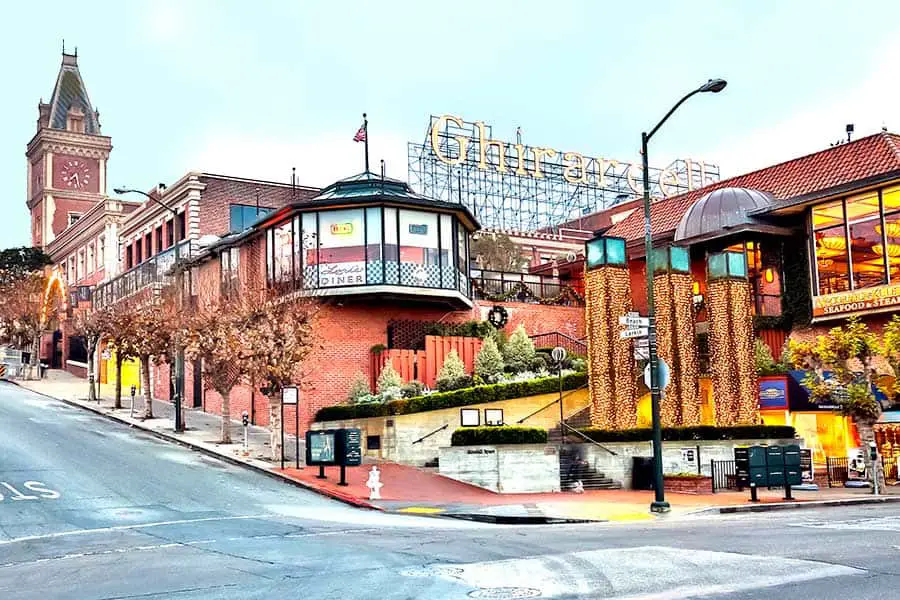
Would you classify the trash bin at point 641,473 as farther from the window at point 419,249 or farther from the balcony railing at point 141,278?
the balcony railing at point 141,278

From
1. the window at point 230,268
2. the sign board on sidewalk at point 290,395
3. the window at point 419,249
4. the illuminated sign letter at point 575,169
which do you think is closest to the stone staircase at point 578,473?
the sign board on sidewalk at point 290,395

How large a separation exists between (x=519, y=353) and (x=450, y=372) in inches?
137

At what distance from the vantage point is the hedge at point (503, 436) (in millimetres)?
26641

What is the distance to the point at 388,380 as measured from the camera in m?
34.6

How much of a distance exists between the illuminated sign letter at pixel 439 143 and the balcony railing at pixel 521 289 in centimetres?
1879

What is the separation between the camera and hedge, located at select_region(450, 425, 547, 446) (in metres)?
26.6

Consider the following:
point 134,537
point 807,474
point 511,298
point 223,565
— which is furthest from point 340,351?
point 223,565

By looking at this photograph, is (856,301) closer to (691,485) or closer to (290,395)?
(691,485)

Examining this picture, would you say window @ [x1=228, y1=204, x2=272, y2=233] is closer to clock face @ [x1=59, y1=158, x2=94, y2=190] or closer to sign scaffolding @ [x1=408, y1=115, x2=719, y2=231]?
sign scaffolding @ [x1=408, y1=115, x2=719, y2=231]

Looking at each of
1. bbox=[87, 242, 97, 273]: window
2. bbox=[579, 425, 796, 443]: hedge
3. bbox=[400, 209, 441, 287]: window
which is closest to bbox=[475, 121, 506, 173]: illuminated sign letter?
bbox=[87, 242, 97, 273]: window

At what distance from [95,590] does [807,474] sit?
22.9 meters

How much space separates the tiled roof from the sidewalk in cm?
1301

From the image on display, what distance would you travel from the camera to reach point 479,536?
16281 mm

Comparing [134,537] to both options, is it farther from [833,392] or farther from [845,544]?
[833,392]
